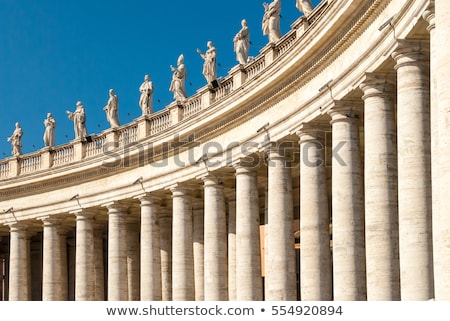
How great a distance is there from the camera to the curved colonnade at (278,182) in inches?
2083

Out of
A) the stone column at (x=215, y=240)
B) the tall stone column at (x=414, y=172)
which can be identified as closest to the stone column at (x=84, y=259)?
the stone column at (x=215, y=240)

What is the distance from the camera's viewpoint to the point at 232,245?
9381 cm

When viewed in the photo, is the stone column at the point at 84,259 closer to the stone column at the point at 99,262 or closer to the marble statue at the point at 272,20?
the stone column at the point at 99,262

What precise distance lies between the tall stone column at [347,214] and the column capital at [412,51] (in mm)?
10804

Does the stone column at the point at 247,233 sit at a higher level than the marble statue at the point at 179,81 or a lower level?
lower

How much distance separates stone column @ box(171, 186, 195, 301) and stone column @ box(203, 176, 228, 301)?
5.12 metres

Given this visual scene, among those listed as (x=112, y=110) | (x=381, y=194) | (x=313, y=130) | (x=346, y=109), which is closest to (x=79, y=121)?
(x=112, y=110)

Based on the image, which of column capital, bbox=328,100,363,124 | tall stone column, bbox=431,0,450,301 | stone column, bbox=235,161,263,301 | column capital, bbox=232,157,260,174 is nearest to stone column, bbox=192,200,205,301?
stone column, bbox=235,161,263,301
